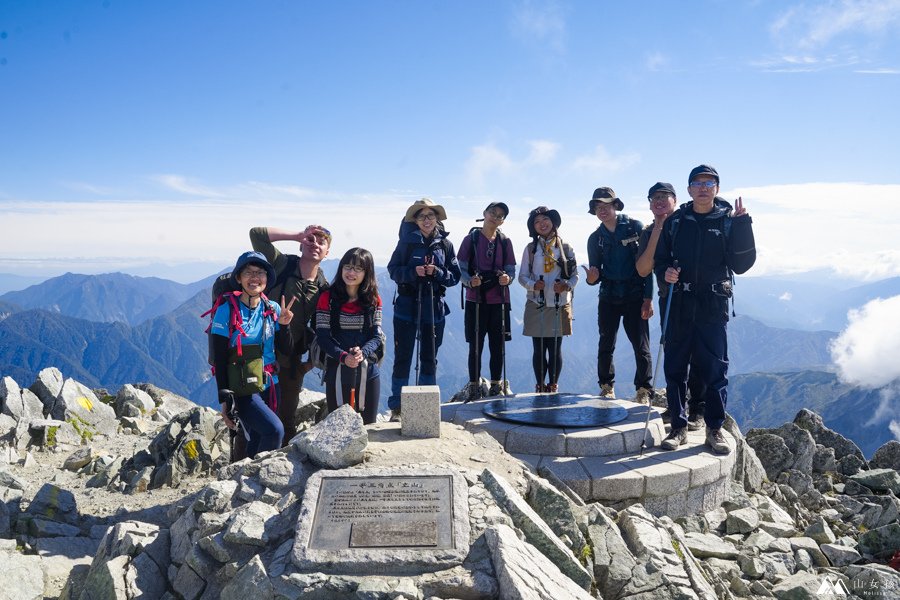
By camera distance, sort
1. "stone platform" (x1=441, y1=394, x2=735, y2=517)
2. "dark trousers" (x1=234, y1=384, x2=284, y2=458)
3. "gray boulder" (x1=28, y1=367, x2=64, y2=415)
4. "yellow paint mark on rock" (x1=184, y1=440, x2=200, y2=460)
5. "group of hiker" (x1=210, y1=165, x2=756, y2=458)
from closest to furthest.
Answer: "dark trousers" (x1=234, y1=384, x2=284, y2=458)
"group of hiker" (x1=210, y1=165, x2=756, y2=458)
"stone platform" (x1=441, y1=394, x2=735, y2=517)
"yellow paint mark on rock" (x1=184, y1=440, x2=200, y2=460)
"gray boulder" (x1=28, y1=367, x2=64, y2=415)

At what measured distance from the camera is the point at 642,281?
911cm

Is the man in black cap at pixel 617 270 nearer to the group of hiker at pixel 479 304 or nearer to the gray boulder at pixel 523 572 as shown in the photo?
the group of hiker at pixel 479 304

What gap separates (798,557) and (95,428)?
12623 mm

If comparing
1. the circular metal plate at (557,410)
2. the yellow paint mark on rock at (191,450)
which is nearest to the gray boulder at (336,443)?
the circular metal plate at (557,410)

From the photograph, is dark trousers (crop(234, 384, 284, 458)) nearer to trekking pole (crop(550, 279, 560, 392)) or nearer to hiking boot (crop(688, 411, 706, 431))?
trekking pole (crop(550, 279, 560, 392))

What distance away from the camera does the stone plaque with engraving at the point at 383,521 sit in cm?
430

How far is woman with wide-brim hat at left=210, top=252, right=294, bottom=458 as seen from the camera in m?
6.01

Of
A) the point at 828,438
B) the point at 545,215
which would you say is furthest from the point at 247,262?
the point at 828,438

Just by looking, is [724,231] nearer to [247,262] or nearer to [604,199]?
[604,199]

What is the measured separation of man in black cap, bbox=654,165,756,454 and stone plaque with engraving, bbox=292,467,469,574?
3894 millimetres

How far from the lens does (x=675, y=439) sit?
7.88 metres

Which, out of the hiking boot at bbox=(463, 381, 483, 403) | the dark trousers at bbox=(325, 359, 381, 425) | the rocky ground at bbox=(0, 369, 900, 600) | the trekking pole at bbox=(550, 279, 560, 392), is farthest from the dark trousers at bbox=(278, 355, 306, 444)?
the trekking pole at bbox=(550, 279, 560, 392)

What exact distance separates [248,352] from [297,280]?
1.46 m

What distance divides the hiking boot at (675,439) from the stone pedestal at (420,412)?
3381mm
